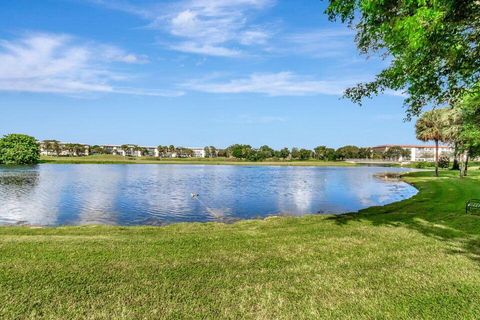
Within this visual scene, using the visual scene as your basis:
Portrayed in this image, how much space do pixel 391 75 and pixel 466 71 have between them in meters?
2.13

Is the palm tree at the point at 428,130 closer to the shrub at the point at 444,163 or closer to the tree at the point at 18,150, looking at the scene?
the shrub at the point at 444,163

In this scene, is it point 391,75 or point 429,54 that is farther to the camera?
point 391,75

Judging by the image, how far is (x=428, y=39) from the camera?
864 cm

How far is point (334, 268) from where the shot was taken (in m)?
9.96

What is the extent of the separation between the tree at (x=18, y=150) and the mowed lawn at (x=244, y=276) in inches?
5226

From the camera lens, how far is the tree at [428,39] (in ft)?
26.5

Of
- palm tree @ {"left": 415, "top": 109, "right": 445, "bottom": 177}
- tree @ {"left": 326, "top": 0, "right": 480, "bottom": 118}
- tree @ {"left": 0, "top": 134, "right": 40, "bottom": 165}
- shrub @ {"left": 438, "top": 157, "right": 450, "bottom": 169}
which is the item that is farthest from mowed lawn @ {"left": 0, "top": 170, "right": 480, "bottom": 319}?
tree @ {"left": 0, "top": 134, "right": 40, "bottom": 165}

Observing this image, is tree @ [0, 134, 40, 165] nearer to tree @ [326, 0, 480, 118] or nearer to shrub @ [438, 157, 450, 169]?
shrub @ [438, 157, 450, 169]

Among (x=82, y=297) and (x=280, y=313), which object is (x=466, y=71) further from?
(x=82, y=297)

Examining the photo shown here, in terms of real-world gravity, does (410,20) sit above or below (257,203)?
above

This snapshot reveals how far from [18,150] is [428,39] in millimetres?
147464

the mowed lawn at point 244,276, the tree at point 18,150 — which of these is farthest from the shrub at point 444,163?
the tree at point 18,150

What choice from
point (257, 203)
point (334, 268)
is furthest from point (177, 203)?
point (334, 268)

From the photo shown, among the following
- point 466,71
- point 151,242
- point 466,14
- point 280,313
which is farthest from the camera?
point 151,242
